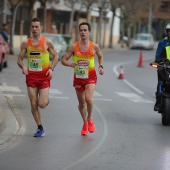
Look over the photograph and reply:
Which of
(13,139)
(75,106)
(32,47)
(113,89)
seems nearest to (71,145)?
(13,139)

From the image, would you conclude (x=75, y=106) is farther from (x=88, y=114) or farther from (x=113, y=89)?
(x=113, y=89)

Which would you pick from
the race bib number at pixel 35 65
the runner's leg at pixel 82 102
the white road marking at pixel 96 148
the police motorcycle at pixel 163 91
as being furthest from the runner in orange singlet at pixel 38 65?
the police motorcycle at pixel 163 91

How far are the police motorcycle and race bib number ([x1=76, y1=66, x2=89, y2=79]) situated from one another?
6.88ft

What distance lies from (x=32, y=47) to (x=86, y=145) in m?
1.89

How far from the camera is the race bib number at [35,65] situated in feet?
37.7

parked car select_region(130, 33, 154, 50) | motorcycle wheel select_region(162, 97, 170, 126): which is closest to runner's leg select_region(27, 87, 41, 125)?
motorcycle wheel select_region(162, 97, 170, 126)

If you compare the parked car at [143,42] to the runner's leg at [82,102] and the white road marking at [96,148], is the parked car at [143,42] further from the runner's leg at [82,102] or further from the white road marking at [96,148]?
the runner's leg at [82,102]

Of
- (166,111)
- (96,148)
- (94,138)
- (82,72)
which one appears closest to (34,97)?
(82,72)

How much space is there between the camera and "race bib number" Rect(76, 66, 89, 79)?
11773 millimetres

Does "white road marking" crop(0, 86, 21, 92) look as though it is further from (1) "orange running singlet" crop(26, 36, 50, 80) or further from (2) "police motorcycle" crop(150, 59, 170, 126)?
(1) "orange running singlet" crop(26, 36, 50, 80)

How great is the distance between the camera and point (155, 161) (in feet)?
31.3

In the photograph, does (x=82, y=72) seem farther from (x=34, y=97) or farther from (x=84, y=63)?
(x=34, y=97)

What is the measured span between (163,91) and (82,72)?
8.87 ft

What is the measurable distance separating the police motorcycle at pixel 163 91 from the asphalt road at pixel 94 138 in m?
0.24
